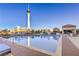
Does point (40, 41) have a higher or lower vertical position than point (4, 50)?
higher

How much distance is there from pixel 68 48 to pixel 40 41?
355mm

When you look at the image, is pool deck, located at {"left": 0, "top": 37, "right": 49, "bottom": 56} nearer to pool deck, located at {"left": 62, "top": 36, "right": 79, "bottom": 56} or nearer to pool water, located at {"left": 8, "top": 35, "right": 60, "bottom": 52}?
pool water, located at {"left": 8, "top": 35, "right": 60, "bottom": 52}

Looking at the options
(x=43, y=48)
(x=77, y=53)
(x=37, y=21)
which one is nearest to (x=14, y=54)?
(x=43, y=48)

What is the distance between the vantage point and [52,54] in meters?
1.84

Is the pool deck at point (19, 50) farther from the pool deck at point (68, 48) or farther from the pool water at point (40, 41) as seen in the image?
the pool deck at point (68, 48)

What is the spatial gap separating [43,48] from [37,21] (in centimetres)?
35

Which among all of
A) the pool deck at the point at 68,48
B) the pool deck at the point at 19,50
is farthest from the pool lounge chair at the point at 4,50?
the pool deck at the point at 68,48

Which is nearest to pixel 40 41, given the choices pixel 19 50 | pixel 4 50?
pixel 19 50

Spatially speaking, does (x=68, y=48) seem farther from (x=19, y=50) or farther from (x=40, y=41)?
(x=19, y=50)

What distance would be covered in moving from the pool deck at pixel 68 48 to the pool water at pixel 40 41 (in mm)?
101

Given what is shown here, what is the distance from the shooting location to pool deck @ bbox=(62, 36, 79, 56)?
183 centimetres

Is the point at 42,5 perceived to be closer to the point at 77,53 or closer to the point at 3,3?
the point at 3,3

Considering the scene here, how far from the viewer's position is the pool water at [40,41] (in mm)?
1844

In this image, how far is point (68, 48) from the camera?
6.03 feet
